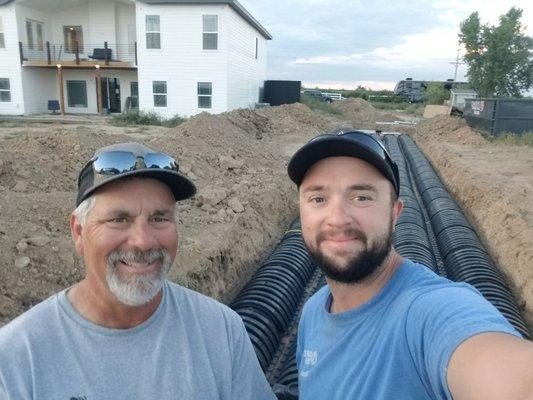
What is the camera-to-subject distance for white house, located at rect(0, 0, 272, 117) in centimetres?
2150

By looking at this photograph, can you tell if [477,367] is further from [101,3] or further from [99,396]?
[101,3]

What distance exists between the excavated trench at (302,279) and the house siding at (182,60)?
13.8m

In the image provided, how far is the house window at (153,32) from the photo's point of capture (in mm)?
Result: 21672

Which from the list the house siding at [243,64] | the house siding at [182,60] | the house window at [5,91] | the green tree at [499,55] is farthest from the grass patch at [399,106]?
the house window at [5,91]

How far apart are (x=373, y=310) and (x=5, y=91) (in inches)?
1065

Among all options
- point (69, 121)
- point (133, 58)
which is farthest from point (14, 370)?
point (133, 58)

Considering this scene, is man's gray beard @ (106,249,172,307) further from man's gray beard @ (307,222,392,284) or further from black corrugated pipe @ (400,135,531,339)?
black corrugated pipe @ (400,135,531,339)

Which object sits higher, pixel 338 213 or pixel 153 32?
pixel 153 32

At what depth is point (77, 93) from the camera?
1019 inches

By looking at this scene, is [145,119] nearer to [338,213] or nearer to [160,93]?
[160,93]

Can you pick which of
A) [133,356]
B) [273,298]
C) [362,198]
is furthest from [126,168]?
[273,298]

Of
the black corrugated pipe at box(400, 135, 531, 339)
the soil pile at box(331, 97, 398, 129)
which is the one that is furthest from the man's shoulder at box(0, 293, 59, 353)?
the soil pile at box(331, 97, 398, 129)

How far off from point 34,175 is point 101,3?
19575mm

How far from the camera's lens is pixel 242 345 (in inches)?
83.9
